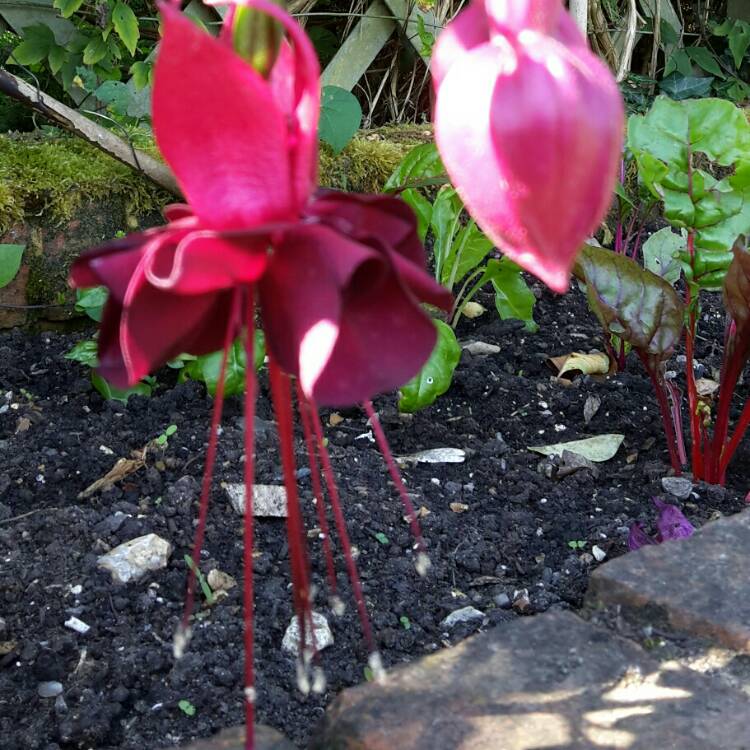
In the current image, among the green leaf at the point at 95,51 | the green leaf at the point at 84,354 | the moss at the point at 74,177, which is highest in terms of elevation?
the green leaf at the point at 95,51

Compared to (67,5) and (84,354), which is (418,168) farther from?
(67,5)

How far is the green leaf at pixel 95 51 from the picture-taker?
2227mm

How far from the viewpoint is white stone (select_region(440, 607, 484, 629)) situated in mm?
1068

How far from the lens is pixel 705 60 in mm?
3170

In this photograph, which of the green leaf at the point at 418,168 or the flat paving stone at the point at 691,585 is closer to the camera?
the flat paving stone at the point at 691,585

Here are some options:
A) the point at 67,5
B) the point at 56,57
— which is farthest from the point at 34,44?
the point at 67,5

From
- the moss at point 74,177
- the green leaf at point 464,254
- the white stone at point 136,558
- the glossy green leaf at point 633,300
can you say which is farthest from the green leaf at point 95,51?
the white stone at point 136,558

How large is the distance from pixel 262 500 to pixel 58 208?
2.53 feet

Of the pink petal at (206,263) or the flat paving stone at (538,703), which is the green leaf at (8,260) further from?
the pink petal at (206,263)

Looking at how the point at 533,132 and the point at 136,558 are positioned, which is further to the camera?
the point at 136,558

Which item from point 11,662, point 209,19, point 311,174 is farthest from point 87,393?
point 311,174

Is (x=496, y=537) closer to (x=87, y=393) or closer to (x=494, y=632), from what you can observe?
(x=494, y=632)

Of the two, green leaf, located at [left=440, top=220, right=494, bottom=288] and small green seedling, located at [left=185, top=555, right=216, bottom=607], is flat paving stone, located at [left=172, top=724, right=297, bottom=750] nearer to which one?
small green seedling, located at [left=185, top=555, right=216, bottom=607]

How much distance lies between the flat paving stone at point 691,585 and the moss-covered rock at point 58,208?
1.12 metres
